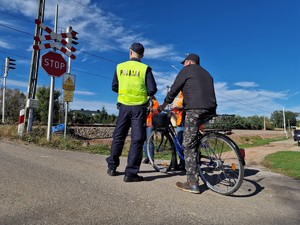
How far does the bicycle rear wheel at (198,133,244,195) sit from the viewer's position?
152 inches

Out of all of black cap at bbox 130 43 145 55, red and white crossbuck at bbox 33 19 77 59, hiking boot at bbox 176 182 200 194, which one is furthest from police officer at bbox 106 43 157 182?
red and white crossbuck at bbox 33 19 77 59

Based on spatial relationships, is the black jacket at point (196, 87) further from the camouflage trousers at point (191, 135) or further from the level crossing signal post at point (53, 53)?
the level crossing signal post at point (53, 53)

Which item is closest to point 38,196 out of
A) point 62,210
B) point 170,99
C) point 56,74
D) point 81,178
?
point 62,210

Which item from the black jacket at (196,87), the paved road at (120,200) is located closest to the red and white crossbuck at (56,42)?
the paved road at (120,200)

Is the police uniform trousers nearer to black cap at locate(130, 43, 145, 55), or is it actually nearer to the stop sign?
black cap at locate(130, 43, 145, 55)

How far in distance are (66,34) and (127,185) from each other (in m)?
6.55

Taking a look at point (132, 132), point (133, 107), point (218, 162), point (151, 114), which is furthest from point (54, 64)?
point (218, 162)

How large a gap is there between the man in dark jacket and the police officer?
52cm

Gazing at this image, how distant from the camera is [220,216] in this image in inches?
115

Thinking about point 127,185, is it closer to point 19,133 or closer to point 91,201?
point 91,201

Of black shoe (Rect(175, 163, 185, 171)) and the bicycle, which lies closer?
the bicycle

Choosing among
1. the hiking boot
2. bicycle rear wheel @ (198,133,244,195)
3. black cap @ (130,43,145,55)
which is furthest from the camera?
black cap @ (130,43,145,55)

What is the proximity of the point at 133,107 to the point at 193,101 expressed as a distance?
36.0 inches

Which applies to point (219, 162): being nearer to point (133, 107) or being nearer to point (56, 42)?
point (133, 107)
